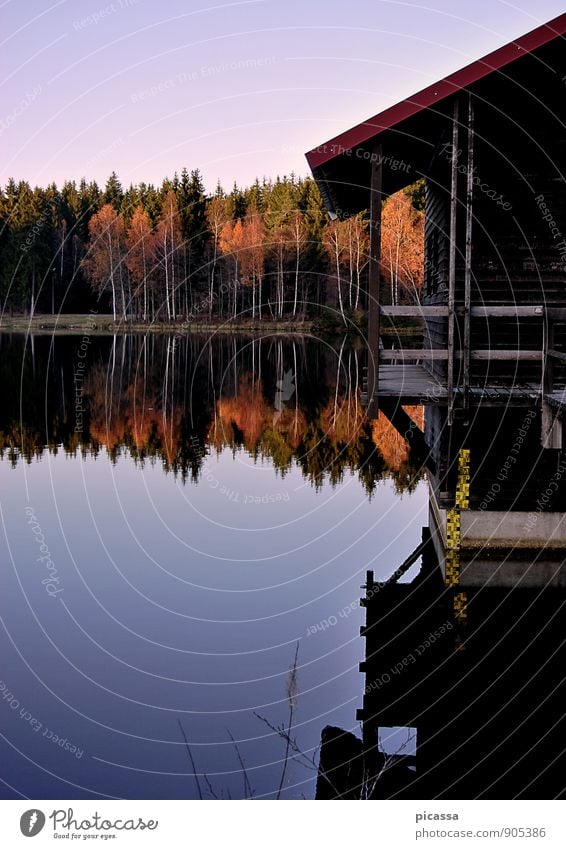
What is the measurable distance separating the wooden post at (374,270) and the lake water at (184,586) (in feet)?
11.9

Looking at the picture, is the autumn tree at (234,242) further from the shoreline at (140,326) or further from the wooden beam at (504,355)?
the wooden beam at (504,355)

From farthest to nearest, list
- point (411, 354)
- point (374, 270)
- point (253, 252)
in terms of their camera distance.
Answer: point (253, 252), point (411, 354), point (374, 270)

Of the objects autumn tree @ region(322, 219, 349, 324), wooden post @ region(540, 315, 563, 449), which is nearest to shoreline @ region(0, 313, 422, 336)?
autumn tree @ region(322, 219, 349, 324)

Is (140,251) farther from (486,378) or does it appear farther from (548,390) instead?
(548,390)

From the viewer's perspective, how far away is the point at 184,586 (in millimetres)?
17188

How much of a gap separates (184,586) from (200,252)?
7809cm

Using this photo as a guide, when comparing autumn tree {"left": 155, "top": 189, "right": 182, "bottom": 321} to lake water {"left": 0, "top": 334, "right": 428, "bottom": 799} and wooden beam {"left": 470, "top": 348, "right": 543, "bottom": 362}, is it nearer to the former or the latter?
lake water {"left": 0, "top": 334, "right": 428, "bottom": 799}

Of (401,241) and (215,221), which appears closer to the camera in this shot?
(401,241)

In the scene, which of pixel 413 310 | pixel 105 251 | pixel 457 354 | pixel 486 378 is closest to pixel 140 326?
pixel 105 251

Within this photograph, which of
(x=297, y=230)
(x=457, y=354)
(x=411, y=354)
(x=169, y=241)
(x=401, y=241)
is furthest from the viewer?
(x=169, y=241)

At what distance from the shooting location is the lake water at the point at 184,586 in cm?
1144

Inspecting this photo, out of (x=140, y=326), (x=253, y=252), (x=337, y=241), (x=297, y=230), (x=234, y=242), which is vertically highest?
(x=297, y=230)
